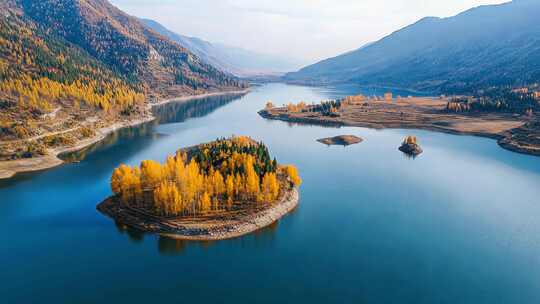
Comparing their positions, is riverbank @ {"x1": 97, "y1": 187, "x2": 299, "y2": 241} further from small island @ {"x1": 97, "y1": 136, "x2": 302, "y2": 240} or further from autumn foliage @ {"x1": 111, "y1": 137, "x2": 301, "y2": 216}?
autumn foliage @ {"x1": 111, "y1": 137, "x2": 301, "y2": 216}

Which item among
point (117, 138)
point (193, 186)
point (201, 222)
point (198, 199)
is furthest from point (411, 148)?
point (117, 138)

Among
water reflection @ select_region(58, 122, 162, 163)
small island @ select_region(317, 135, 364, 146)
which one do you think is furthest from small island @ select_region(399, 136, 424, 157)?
water reflection @ select_region(58, 122, 162, 163)

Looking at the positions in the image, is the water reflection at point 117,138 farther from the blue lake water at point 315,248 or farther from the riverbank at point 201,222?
the riverbank at point 201,222

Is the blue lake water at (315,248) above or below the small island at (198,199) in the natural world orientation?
→ below

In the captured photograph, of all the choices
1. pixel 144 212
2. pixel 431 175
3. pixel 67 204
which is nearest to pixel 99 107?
pixel 67 204

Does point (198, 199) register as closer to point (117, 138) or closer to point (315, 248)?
point (315, 248)

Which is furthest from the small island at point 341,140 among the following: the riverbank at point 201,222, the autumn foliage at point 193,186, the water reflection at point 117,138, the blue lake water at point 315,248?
the riverbank at point 201,222
